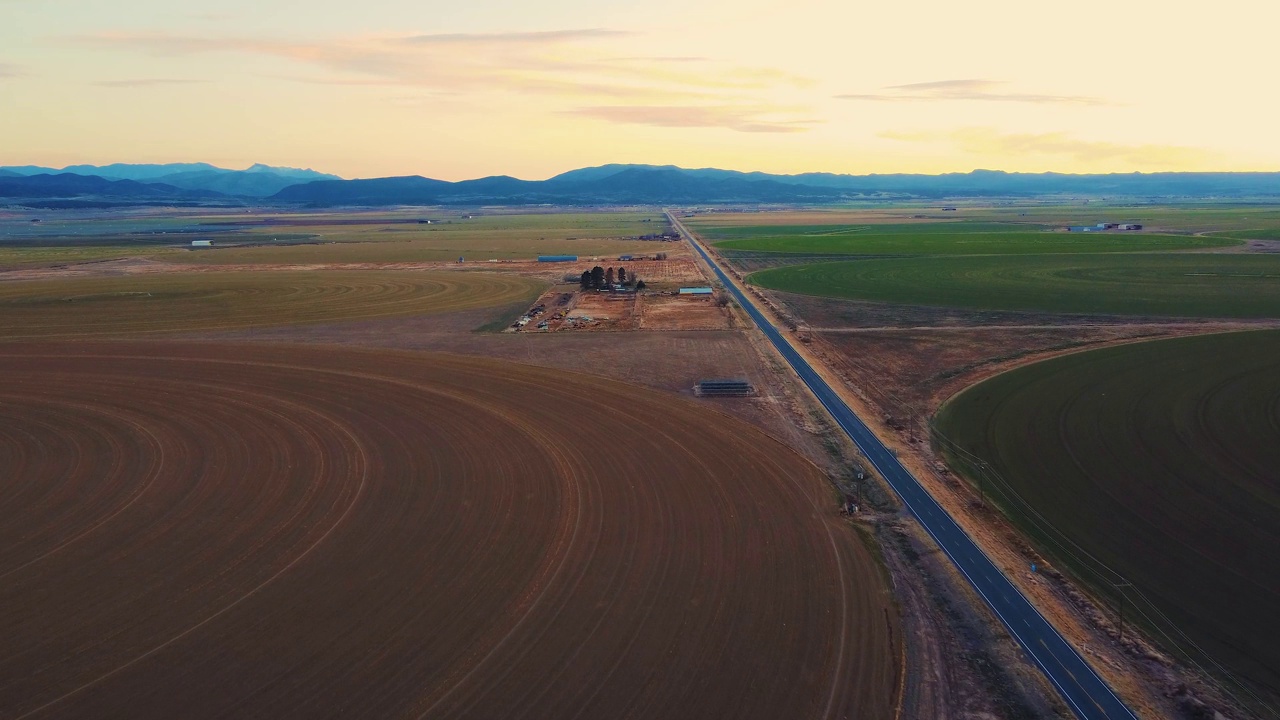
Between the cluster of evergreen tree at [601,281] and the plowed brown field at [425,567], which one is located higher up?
the cluster of evergreen tree at [601,281]

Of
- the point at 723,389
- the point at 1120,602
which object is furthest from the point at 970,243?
the point at 1120,602

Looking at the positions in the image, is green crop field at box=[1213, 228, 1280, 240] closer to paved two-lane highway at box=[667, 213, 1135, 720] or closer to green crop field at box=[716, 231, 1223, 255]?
→ green crop field at box=[716, 231, 1223, 255]

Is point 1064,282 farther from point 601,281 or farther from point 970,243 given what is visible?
point 970,243

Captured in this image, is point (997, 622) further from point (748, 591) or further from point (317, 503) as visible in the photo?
point (317, 503)

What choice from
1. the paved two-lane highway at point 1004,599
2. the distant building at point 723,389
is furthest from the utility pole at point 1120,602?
the distant building at point 723,389

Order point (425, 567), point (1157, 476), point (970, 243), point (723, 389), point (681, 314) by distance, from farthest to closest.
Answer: point (970, 243) → point (681, 314) → point (723, 389) → point (1157, 476) → point (425, 567)

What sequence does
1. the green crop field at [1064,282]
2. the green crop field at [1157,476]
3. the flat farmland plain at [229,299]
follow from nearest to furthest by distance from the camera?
the green crop field at [1157,476], the flat farmland plain at [229,299], the green crop field at [1064,282]

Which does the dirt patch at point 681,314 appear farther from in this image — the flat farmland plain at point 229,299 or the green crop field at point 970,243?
the green crop field at point 970,243

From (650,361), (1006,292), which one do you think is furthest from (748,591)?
(1006,292)
